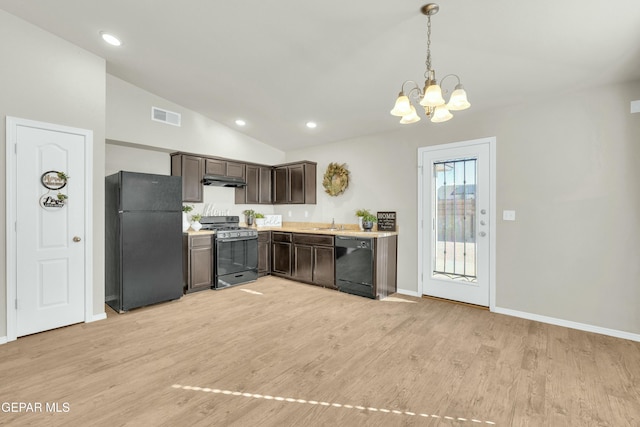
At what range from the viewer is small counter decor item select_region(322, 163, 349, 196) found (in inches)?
205

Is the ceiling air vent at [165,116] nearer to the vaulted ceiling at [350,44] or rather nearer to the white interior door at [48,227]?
the vaulted ceiling at [350,44]

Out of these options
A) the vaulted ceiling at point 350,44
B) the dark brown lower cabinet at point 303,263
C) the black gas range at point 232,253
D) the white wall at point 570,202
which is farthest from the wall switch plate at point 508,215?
the black gas range at point 232,253

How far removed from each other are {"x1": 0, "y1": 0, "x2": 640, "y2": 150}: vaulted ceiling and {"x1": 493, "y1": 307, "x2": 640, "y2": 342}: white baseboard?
2.51 metres

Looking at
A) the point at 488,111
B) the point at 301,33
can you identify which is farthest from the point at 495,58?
the point at 301,33

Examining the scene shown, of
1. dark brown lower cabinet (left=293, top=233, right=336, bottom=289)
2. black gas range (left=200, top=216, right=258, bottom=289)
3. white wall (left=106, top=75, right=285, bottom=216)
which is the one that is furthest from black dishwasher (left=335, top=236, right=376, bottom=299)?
white wall (left=106, top=75, right=285, bottom=216)

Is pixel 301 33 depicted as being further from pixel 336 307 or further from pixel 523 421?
pixel 523 421

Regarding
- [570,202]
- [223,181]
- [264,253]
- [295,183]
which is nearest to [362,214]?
[295,183]

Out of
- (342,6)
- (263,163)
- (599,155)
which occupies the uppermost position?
(342,6)

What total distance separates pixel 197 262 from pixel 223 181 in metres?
1.48

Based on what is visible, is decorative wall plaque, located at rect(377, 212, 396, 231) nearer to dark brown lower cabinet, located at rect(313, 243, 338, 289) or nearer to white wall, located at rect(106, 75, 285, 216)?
dark brown lower cabinet, located at rect(313, 243, 338, 289)

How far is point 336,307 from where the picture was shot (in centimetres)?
390

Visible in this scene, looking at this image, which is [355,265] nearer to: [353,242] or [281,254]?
[353,242]

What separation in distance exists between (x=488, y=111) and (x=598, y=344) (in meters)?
2.75

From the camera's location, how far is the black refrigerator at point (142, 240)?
3.58m
